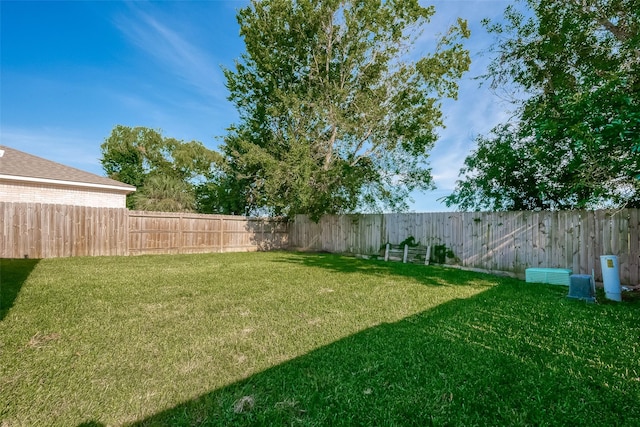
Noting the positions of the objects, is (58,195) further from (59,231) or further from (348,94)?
(348,94)

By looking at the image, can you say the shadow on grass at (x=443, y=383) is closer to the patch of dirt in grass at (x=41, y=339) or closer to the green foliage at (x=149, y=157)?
the patch of dirt in grass at (x=41, y=339)

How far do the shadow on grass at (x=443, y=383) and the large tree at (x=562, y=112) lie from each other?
328 centimetres

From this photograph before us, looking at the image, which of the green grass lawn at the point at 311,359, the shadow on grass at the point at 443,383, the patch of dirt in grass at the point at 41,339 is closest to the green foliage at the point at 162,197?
the green grass lawn at the point at 311,359

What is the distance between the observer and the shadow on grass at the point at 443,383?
5.38 feet

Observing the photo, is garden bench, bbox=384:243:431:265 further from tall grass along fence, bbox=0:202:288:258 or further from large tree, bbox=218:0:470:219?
tall grass along fence, bbox=0:202:288:258

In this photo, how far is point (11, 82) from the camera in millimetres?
6715

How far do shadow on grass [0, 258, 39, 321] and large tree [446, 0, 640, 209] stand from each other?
817 cm

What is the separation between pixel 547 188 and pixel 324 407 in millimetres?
7967

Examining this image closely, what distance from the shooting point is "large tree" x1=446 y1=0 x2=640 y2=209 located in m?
4.75

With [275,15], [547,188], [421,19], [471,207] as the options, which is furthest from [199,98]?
[547,188]

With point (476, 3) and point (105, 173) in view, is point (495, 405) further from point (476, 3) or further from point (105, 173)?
point (105, 173)

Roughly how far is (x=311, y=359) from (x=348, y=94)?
12392 mm

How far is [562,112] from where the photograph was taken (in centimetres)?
585

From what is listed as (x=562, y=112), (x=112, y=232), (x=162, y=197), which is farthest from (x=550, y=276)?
(x=162, y=197)
